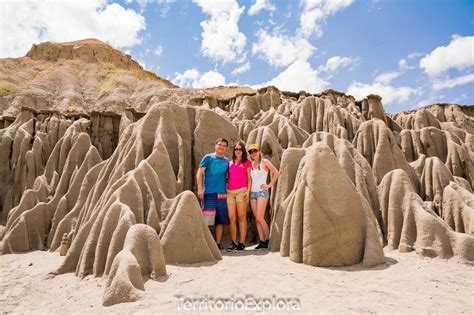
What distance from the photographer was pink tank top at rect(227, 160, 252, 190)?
24.5ft

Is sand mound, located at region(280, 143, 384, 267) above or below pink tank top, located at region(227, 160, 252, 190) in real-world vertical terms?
below

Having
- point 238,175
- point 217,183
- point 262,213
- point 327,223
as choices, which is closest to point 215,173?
point 217,183

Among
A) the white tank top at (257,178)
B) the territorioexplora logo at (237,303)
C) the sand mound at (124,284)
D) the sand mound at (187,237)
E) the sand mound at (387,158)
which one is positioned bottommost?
the territorioexplora logo at (237,303)

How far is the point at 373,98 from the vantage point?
2512 centimetres

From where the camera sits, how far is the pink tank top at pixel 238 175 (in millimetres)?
7480

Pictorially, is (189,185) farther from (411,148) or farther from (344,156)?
(411,148)

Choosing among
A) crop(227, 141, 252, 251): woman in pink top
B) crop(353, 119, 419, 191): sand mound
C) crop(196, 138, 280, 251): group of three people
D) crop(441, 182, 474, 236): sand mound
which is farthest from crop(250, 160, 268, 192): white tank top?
crop(353, 119, 419, 191): sand mound

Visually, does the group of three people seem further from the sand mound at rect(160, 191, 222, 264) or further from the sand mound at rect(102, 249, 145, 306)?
the sand mound at rect(102, 249, 145, 306)

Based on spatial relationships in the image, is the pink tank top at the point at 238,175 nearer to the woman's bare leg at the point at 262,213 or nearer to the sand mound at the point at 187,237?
the woman's bare leg at the point at 262,213

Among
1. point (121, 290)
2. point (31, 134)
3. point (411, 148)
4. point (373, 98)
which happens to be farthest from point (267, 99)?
point (121, 290)

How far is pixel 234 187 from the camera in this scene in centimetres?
748

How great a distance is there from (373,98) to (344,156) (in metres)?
16.9

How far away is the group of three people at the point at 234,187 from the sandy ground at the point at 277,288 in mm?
761

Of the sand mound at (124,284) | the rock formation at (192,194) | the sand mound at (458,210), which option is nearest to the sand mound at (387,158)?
the rock formation at (192,194)
